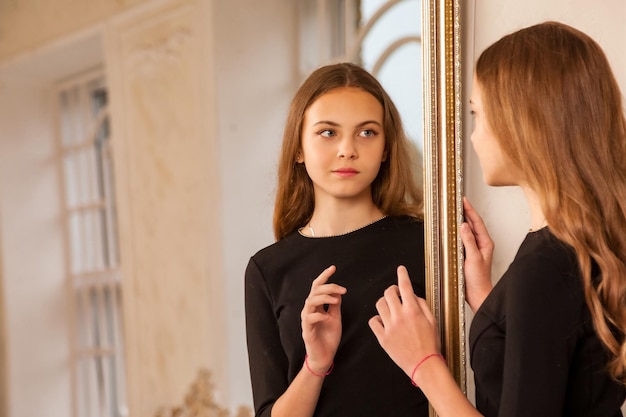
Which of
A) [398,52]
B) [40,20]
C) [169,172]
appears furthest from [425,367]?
[40,20]

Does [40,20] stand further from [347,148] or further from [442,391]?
[442,391]

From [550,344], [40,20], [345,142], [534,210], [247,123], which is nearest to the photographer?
[550,344]

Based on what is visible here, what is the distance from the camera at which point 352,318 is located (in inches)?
32.1

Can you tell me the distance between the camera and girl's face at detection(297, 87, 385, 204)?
824mm

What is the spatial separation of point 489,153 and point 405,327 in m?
0.21

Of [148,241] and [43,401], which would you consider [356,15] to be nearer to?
[148,241]

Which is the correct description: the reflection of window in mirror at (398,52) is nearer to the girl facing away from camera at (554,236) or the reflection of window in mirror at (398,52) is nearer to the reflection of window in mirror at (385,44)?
the reflection of window in mirror at (385,44)

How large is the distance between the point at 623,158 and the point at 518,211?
0.14 meters

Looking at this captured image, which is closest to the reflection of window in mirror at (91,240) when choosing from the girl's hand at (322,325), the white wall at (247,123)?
the white wall at (247,123)

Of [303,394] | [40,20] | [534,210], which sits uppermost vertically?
[40,20]

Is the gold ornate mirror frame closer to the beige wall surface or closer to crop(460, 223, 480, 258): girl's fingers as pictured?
crop(460, 223, 480, 258): girl's fingers

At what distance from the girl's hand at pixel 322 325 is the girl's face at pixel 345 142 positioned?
0.38 ft

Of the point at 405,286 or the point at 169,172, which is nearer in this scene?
the point at 405,286

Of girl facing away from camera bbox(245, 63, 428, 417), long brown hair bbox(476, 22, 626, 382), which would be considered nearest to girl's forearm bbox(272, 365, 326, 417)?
girl facing away from camera bbox(245, 63, 428, 417)
